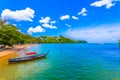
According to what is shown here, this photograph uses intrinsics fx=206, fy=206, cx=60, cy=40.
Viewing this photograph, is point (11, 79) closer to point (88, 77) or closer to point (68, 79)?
point (68, 79)

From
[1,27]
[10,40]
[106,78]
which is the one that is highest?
[1,27]

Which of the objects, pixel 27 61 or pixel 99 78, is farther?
pixel 27 61

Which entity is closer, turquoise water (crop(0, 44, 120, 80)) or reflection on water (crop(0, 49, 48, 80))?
turquoise water (crop(0, 44, 120, 80))

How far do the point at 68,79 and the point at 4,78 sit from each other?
780 cm

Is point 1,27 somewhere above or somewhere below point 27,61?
above

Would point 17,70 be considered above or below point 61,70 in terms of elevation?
above

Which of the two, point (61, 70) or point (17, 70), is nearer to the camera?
point (17, 70)

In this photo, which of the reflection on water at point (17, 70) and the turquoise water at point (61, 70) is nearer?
the turquoise water at point (61, 70)

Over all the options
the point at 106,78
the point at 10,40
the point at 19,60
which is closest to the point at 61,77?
the point at 106,78

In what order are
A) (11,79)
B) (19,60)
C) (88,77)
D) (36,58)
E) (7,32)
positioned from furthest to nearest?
(7,32)
(36,58)
(19,60)
(88,77)
(11,79)

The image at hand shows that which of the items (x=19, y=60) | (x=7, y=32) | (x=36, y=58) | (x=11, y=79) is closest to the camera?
(x=11, y=79)

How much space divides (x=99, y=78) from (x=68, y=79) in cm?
392

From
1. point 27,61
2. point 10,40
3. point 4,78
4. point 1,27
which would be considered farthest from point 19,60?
point 1,27

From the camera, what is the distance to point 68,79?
25.0 metres
